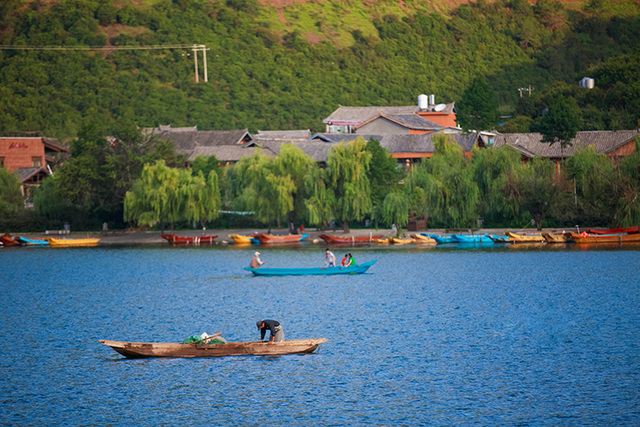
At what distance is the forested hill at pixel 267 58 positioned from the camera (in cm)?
14900

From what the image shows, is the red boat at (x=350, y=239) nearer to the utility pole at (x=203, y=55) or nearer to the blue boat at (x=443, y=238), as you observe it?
the blue boat at (x=443, y=238)

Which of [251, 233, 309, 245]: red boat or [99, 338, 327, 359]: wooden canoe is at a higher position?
[251, 233, 309, 245]: red boat

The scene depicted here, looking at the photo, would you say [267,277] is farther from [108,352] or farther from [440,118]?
[440,118]

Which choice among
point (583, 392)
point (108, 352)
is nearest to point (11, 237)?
point (108, 352)

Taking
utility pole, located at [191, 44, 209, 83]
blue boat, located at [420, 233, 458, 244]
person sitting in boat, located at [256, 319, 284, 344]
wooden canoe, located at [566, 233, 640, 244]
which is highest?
utility pole, located at [191, 44, 209, 83]

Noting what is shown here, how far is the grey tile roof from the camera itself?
8725 centimetres

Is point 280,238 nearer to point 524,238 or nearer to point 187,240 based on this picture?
point 187,240

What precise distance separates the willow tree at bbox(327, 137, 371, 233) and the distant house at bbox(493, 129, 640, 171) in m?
16.0

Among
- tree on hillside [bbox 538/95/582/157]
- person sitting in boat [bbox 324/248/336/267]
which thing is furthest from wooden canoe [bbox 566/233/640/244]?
person sitting in boat [bbox 324/248/336/267]

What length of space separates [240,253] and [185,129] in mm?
65688

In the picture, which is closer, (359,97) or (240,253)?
(240,253)

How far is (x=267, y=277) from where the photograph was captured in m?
55.8

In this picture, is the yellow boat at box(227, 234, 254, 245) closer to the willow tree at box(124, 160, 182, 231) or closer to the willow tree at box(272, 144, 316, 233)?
the willow tree at box(272, 144, 316, 233)

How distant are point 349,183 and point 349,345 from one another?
4562 cm
